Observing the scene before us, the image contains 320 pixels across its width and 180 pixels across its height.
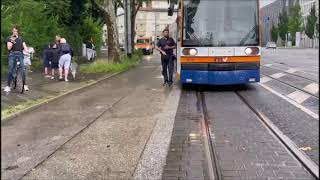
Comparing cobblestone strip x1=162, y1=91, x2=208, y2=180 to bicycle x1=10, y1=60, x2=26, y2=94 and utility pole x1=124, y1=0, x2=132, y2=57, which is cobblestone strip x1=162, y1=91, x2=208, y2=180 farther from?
utility pole x1=124, y1=0, x2=132, y2=57

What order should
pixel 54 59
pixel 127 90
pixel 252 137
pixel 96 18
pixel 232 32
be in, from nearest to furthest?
pixel 252 137
pixel 232 32
pixel 127 90
pixel 54 59
pixel 96 18

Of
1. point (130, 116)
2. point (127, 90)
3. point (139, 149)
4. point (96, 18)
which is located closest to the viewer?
point (139, 149)

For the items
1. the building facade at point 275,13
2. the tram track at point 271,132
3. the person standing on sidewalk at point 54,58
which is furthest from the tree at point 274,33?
the tram track at point 271,132

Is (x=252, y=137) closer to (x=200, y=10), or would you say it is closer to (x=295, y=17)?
(x=200, y=10)

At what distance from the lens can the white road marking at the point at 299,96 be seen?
12.5 metres

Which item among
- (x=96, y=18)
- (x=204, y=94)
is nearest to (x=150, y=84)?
(x=204, y=94)

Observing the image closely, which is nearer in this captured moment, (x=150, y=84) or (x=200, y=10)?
(x=200, y=10)

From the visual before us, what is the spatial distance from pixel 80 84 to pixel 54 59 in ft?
9.69

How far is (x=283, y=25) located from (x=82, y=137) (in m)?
99.9

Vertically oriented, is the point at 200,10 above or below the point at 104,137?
above

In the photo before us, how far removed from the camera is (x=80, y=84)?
17.9 metres

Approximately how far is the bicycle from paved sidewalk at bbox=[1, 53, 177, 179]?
127cm

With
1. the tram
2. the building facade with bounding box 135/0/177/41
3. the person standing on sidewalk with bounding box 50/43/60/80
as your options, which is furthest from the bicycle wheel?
the building facade with bounding box 135/0/177/41

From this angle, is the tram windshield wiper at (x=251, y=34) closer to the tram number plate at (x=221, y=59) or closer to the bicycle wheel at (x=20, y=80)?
the tram number plate at (x=221, y=59)
